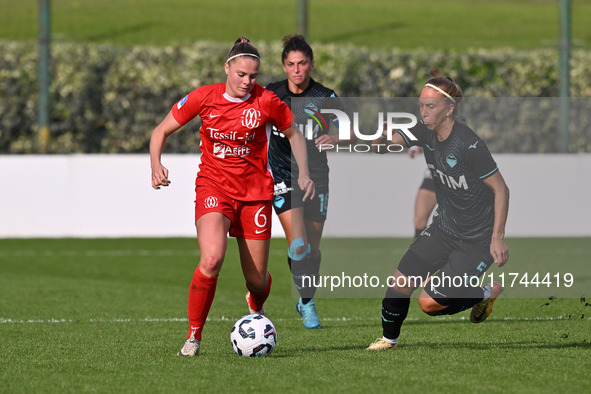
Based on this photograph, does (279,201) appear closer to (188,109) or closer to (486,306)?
(188,109)

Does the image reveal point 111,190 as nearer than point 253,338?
No

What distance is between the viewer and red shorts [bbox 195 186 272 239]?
6230mm

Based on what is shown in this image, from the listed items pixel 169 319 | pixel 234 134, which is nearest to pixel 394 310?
pixel 234 134

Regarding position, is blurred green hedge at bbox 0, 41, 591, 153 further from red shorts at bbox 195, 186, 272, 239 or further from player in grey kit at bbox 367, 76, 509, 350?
red shorts at bbox 195, 186, 272, 239

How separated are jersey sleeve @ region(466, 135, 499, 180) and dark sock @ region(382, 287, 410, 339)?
945 millimetres

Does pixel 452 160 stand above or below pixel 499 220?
above

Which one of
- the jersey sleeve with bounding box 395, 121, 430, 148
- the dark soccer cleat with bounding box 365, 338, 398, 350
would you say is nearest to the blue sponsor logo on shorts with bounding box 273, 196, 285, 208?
the jersey sleeve with bounding box 395, 121, 430, 148

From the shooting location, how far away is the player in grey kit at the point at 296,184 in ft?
25.0

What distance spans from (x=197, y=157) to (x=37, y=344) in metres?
8.94

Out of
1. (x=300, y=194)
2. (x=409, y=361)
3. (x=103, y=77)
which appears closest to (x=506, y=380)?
(x=409, y=361)

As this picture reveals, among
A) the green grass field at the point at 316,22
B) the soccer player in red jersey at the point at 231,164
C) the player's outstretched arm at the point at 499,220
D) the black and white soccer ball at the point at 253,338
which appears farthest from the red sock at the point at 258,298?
the green grass field at the point at 316,22

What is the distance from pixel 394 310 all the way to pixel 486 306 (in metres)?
0.77

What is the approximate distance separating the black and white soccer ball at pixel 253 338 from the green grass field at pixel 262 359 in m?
0.08

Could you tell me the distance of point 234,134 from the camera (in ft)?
20.4
